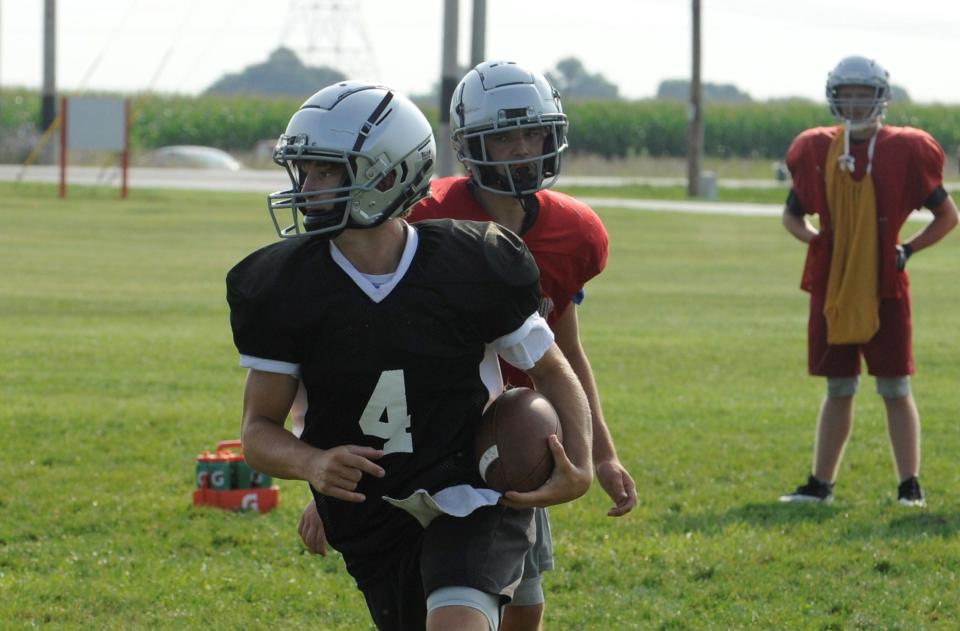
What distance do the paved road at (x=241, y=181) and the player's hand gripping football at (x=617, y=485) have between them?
87.5 feet

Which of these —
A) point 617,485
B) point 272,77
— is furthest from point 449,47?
point 272,77

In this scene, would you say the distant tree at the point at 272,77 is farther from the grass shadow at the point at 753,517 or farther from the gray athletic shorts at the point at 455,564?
the gray athletic shorts at the point at 455,564

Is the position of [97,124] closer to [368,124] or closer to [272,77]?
[368,124]

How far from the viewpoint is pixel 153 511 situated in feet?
23.0

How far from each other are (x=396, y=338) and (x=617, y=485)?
0.91 metres

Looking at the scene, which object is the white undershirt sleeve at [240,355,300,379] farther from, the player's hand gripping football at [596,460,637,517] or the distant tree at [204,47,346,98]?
the distant tree at [204,47,346,98]

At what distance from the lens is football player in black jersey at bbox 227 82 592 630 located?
3699mm

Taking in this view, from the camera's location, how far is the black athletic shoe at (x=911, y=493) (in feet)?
24.0

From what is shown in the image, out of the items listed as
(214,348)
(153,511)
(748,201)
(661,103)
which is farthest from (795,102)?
(153,511)

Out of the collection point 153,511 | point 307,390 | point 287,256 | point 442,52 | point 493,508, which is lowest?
point 153,511

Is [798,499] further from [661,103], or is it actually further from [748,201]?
[661,103]

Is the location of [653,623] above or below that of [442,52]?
below

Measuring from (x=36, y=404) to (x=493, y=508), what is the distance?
21.1 feet

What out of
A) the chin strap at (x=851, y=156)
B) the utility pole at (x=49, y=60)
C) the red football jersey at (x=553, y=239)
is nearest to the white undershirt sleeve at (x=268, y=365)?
the red football jersey at (x=553, y=239)
